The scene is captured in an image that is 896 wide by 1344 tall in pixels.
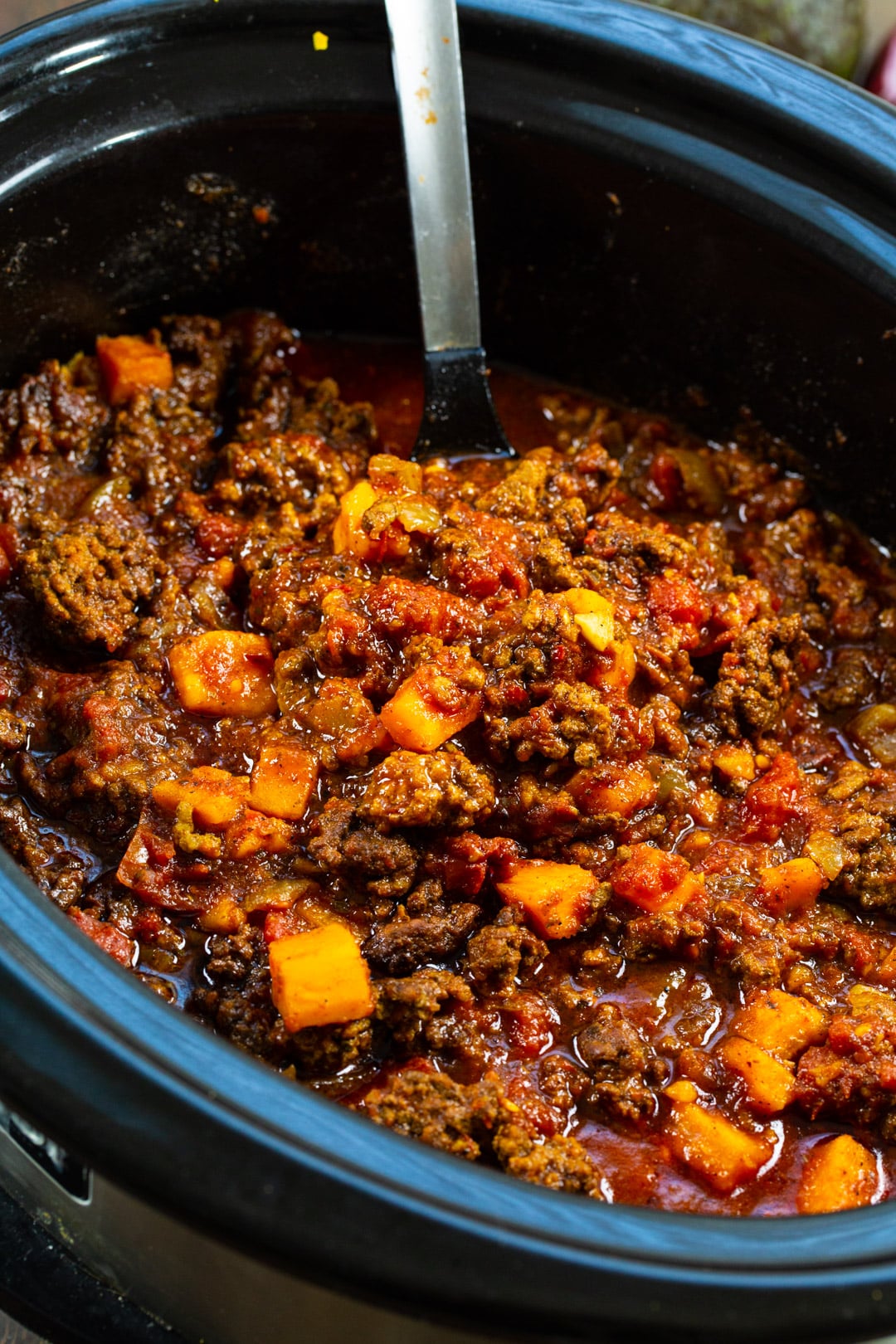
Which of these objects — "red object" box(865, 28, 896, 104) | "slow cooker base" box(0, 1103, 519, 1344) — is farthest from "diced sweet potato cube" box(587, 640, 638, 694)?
"red object" box(865, 28, 896, 104)

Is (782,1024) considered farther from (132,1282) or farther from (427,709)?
(132,1282)

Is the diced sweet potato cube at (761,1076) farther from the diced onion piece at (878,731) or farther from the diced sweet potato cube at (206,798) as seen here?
the diced sweet potato cube at (206,798)

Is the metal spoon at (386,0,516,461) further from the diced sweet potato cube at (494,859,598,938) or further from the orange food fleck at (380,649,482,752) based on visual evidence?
the diced sweet potato cube at (494,859,598,938)

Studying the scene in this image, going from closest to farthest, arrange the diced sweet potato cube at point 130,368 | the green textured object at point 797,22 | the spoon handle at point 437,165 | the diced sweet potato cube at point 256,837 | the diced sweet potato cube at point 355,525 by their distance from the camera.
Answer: the diced sweet potato cube at point 256,837, the diced sweet potato cube at point 355,525, the spoon handle at point 437,165, the diced sweet potato cube at point 130,368, the green textured object at point 797,22

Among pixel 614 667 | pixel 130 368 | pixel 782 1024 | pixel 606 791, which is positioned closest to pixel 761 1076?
pixel 782 1024

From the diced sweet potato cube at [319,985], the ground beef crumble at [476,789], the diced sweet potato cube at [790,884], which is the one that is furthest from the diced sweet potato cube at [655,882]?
the diced sweet potato cube at [319,985]

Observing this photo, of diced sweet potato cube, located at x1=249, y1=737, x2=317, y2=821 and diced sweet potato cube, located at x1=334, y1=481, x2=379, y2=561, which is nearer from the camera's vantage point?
diced sweet potato cube, located at x1=249, y1=737, x2=317, y2=821
